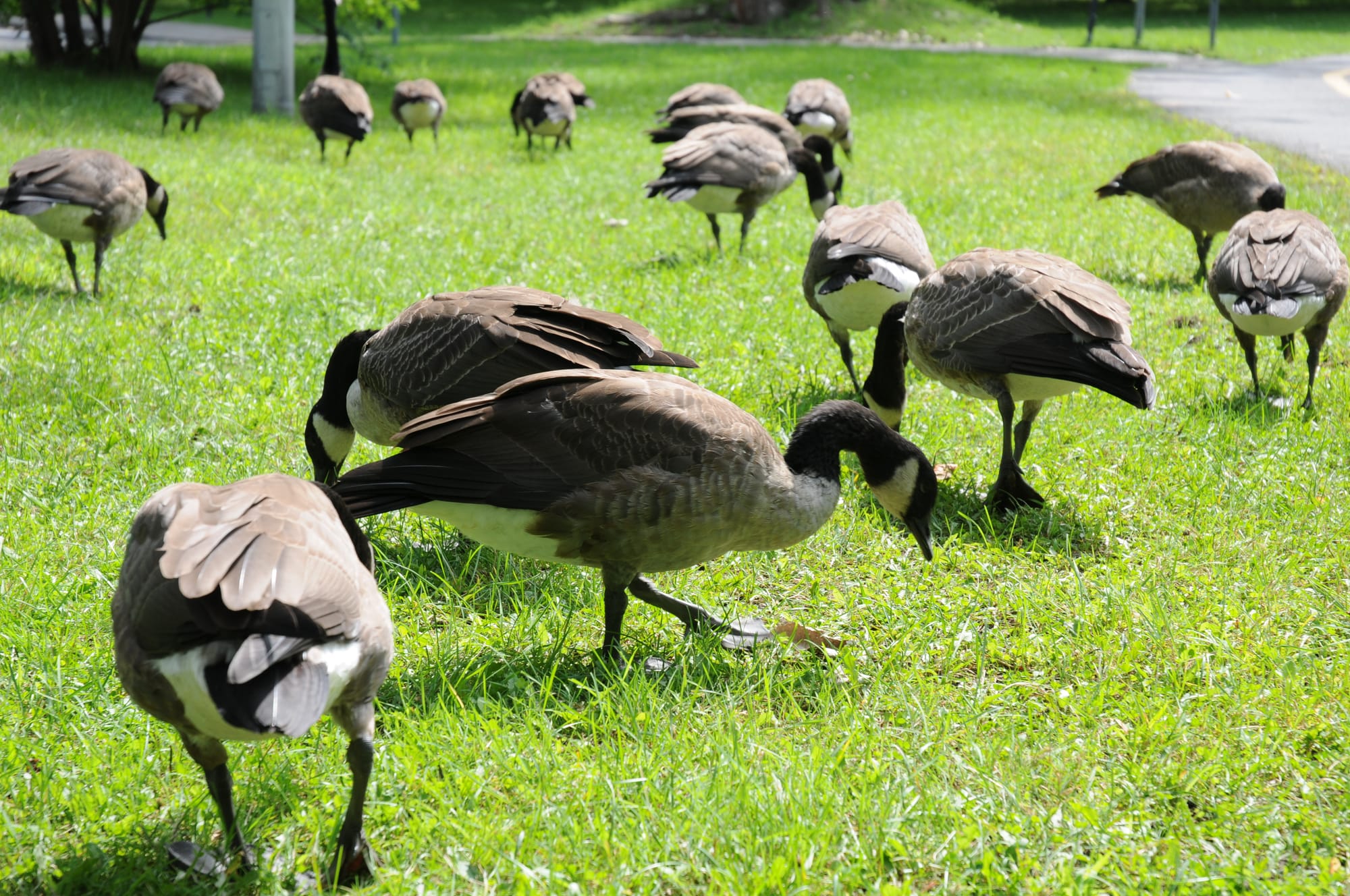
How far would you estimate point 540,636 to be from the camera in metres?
4.50

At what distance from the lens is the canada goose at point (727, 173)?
9992mm

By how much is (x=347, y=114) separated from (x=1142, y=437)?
37.3ft

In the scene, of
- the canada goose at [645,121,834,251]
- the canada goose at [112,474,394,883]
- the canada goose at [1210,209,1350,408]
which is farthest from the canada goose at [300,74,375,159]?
the canada goose at [112,474,394,883]

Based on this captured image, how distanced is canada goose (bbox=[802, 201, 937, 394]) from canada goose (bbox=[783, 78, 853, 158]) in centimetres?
812

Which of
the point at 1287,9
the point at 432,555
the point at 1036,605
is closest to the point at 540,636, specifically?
the point at 432,555

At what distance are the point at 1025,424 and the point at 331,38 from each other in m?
17.8

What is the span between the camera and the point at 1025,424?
590 cm

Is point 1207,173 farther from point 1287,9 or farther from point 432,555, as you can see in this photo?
point 1287,9

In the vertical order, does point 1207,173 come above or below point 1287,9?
below

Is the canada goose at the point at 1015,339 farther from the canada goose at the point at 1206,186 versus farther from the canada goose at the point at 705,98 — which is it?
the canada goose at the point at 705,98

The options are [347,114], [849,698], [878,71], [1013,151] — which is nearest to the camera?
[849,698]

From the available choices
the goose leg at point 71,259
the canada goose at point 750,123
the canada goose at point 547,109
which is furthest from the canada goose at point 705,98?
the goose leg at point 71,259

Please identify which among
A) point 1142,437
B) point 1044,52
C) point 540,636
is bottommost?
point 540,636

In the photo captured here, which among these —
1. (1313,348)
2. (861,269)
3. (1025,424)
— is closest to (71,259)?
(861,269)
